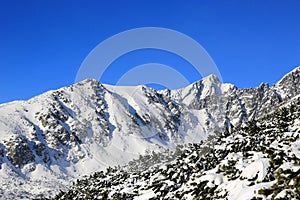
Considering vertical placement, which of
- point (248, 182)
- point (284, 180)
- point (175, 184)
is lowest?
point (284, 180)

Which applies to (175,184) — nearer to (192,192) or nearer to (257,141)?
(192,192)

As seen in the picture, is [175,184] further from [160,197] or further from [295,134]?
[295,134]

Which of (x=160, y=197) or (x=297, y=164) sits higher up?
(x=160, y=197)

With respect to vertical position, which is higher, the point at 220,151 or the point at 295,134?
the point at 220,151

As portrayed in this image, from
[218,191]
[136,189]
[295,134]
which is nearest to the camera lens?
[218,191]

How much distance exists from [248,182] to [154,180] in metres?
36.7

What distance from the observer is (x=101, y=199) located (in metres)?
77.1

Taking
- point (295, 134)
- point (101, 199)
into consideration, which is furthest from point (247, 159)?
point (101, 199)

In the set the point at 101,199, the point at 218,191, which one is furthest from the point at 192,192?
the point at 101,199

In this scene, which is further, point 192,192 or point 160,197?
point 160,197

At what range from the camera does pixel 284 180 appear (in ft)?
112

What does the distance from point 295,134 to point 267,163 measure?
2031cm

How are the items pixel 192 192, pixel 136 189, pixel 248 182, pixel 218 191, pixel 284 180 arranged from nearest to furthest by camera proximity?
pixel 284 180
pixel 248 182
pixel 218 191
pixel 192 192
pixel 136 189

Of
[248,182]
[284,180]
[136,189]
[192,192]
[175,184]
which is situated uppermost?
[136,189]
